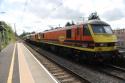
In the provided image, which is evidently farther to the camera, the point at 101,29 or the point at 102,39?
the point at 101,29

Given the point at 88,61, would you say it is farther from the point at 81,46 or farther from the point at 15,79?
the point at 15,79

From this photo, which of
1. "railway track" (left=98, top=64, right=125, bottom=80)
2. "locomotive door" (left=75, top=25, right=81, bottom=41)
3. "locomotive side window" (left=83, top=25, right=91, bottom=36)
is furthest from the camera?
"locomotive door" (left=75, top=25, right=81, bottom=41)

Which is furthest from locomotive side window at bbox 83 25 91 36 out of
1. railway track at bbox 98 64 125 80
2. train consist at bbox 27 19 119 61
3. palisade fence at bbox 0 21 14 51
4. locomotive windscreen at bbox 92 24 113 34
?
palisade fence at bbox 0 21 14 51

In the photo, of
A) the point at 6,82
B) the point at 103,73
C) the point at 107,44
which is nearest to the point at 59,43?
the point at 107,44

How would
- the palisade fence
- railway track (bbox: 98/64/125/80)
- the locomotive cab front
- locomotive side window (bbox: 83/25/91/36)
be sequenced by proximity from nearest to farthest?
railway track (bbox: 98/64/125/80), the locomotive cab front, locomotive side window (bbox: 83/25/91/36), the palisade fence

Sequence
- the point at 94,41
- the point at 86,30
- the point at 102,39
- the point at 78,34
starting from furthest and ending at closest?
the point at 78,34 < the point at 86,30 < the point at 102,39 < the point at 94,41

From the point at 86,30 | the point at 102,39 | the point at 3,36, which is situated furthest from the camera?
the point at 3,36

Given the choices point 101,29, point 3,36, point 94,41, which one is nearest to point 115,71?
point 94,41

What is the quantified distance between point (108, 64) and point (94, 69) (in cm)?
201

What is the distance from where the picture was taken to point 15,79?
46.2ft

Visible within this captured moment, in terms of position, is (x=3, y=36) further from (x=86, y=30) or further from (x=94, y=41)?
(x=94, y=41)

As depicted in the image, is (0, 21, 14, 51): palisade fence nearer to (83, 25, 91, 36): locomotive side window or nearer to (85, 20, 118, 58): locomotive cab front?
(83, 25, 91, 36): locomotive side window

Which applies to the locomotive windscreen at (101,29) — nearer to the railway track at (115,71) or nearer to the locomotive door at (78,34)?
the locomotive door at (78,34)

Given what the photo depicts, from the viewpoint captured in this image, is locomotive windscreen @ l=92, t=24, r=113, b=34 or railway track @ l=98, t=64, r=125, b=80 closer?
railway track @ l=98, t=64, r=125, b=80
